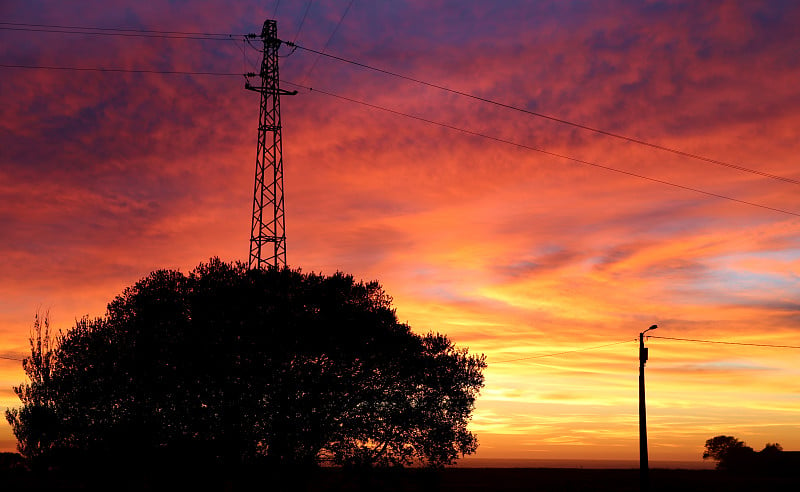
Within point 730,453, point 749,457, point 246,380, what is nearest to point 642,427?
point 246,380

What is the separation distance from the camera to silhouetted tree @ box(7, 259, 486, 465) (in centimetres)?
4344

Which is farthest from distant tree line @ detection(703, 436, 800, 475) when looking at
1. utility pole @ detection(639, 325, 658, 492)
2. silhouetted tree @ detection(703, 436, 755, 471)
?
utility pole @ detection(639, 325, 658, 492)

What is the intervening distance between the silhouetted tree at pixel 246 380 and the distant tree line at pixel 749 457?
3287 inches

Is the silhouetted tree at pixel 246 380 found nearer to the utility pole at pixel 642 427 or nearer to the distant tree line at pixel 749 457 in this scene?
the utility pole at pixel 642 427

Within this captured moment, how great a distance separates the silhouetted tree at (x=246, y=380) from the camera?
43.4m

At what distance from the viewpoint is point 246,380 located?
43.3 meters

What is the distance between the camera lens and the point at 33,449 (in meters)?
52.8

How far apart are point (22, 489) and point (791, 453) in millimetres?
111664

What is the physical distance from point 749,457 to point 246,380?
122 metres

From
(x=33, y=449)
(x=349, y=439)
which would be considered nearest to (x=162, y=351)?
(x=349, y=439)

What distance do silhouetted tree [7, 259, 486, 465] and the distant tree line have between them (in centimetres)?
8348

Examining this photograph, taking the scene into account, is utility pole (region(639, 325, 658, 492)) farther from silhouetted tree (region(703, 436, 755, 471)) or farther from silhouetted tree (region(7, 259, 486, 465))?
silhouetted tree (region(703, 436, 755, 471))

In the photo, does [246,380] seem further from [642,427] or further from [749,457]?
[749,457]

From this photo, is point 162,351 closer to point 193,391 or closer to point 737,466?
point 193,391
